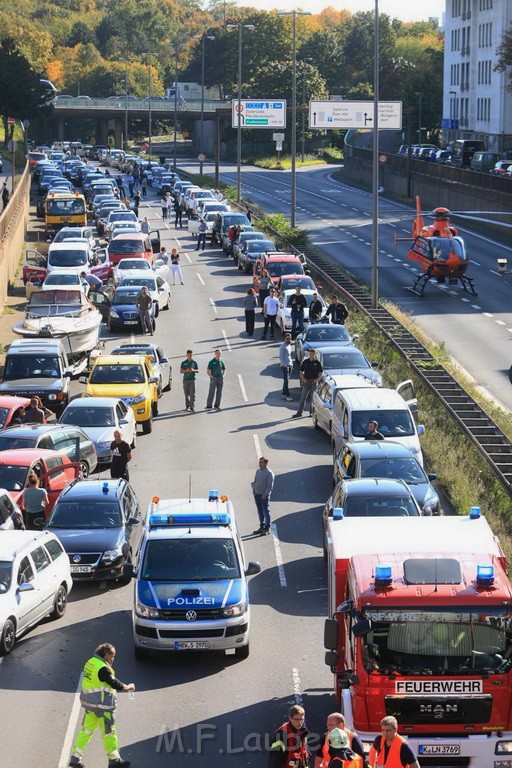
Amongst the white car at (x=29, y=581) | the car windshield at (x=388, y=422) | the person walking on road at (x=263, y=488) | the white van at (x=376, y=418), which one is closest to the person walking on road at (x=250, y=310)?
the white van at (x=376, y=418)

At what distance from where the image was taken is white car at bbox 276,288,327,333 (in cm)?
4235

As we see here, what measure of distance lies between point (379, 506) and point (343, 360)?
534 inches

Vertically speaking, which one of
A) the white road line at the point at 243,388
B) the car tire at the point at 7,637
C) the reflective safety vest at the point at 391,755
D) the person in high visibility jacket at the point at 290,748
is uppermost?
the reflective safety vest at the point at 391,755

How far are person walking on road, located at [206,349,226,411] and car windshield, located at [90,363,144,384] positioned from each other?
72.2 inches

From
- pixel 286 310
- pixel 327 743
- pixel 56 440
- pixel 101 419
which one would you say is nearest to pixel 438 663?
pixel 327 743

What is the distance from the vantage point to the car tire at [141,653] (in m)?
17.3

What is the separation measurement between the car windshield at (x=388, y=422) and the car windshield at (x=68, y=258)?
81.4ft

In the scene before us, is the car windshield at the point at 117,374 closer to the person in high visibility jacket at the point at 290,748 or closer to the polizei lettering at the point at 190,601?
the polizei lettering at the point at 190,601

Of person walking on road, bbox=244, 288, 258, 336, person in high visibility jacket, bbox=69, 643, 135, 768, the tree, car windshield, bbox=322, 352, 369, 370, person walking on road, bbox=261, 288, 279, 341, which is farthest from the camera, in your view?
the tree

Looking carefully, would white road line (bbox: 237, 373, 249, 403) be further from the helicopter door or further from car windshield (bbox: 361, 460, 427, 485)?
car windshield (bbox: 361, 460, 427, 485)

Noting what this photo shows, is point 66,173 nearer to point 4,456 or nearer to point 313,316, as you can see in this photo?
point 313,316

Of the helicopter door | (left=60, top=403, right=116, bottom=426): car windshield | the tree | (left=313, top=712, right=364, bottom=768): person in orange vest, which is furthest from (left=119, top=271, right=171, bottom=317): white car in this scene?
the tree

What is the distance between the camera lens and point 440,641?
13133 millimetres

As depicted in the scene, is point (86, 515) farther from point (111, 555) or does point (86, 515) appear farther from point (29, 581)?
point (29, 581)
